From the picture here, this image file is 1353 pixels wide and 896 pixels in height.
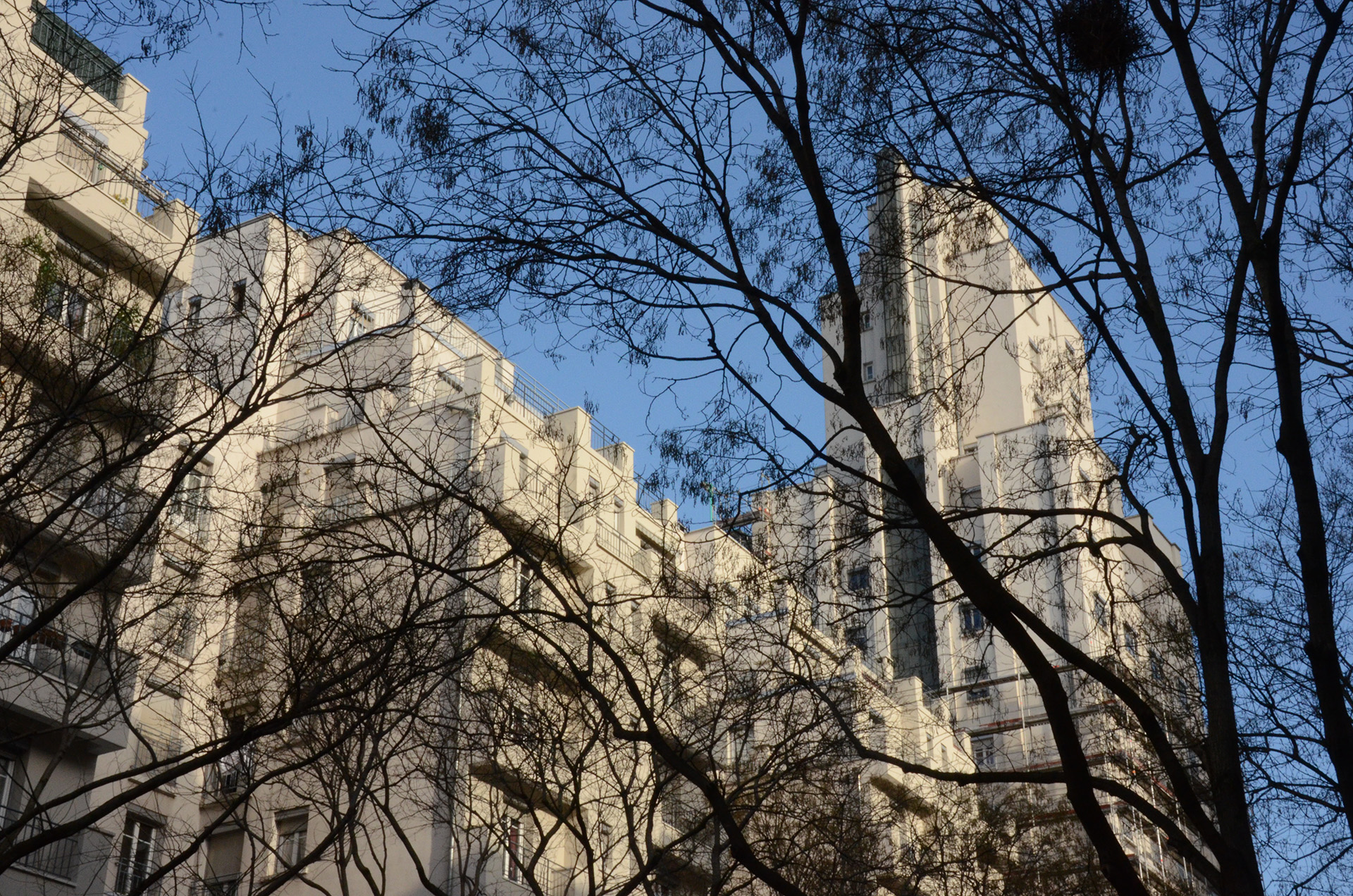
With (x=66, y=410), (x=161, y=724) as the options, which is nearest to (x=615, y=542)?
(x=161, y=724)

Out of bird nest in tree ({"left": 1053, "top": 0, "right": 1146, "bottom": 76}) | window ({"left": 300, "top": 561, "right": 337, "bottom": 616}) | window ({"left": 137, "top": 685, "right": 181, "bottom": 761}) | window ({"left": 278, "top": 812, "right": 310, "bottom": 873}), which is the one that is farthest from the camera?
window ({"left": 278, "top": 812, "right": 310, "bottom": 873})

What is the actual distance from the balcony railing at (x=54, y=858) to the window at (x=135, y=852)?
136 centimetres

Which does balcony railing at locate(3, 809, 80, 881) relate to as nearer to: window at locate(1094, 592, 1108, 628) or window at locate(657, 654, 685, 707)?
window at locate(657, 654, 685, 707)

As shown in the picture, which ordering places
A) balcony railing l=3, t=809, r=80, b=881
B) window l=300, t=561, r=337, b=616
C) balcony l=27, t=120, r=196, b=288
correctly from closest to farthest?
1. window l=300, t=561, r=337, b=616
2. balcony railing l=3, t=809, r=80, b=881
3. balcony l=27, t=120, r=196, b=288

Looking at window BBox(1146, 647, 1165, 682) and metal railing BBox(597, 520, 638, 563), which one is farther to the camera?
metal railing BBox(597, 520, 638, 563)

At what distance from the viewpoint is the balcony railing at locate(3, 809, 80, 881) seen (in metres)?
19.5

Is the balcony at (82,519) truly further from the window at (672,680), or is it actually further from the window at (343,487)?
the window at (672,680)

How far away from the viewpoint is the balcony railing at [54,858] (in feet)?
64.1

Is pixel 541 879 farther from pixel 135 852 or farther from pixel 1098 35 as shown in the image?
pixel 1098 35

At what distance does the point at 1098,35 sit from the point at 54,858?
1723 centimetres

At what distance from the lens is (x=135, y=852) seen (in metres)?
23.2

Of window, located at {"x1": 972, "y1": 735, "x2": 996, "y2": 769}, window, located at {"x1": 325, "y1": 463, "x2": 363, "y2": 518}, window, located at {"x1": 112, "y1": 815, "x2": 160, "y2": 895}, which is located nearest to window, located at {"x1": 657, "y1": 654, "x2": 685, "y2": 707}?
window, located at {"x1": 325, "y1": 463, "x2": 363, "y2": 518}

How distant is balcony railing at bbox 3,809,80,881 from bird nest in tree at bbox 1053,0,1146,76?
16065 mm

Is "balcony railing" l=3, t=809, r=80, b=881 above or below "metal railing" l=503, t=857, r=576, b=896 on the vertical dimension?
below
